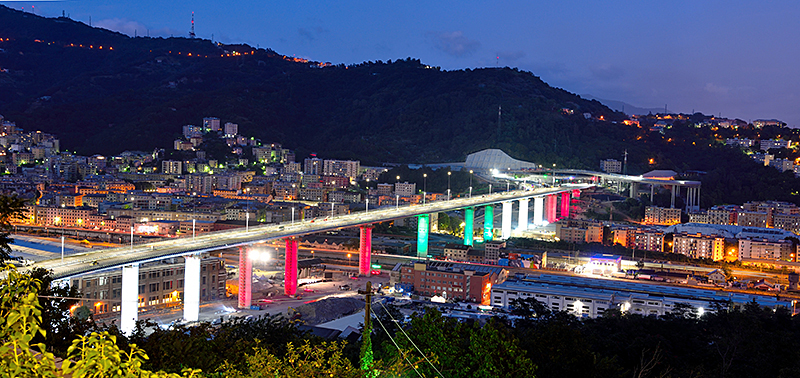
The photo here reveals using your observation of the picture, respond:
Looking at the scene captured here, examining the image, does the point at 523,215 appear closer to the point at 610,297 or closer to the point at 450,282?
the point at 450,282

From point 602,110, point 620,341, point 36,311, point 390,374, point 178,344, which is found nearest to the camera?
point 36,311

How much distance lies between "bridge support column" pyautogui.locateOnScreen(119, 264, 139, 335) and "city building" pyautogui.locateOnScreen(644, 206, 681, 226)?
74.5ft

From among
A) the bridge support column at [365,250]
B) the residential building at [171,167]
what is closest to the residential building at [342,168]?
the residential building at [171,167]

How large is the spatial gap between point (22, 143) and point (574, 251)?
37.3 metres

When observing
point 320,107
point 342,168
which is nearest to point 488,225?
point 342,168

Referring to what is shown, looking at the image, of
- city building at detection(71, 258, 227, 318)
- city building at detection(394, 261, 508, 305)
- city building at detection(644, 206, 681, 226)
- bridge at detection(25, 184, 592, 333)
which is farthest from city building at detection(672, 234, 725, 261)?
city building at detection(71, 258, 227, 318)

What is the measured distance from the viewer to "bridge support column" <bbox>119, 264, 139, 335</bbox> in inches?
396

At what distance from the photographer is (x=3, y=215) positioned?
12.4 feet

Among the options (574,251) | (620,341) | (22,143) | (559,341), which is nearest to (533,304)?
(620,341)

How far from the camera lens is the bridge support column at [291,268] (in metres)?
14.3

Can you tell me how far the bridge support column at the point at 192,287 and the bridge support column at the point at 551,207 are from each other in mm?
20415

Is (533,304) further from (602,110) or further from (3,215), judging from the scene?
(602,110)

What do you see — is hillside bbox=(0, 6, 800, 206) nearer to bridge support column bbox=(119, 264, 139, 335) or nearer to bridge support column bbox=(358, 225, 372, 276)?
bridge support column bbox=(358, 225, 372, 276)

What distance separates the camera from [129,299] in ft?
33.3
